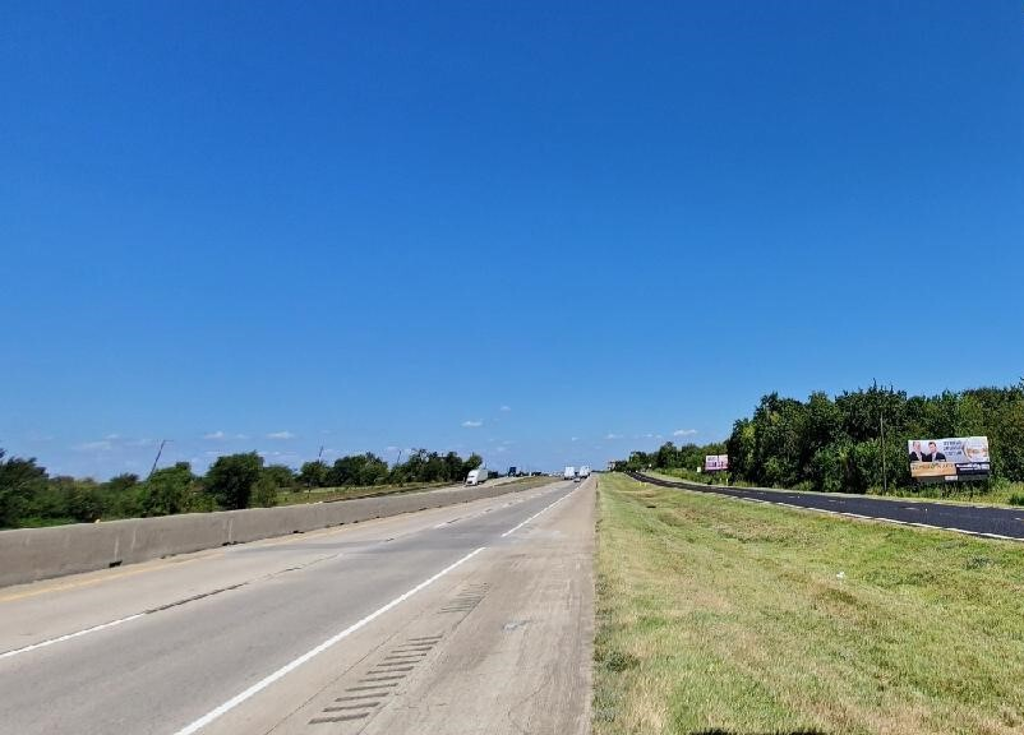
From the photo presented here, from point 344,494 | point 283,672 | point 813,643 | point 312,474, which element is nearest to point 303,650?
point 283,672

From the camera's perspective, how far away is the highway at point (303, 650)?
645cm

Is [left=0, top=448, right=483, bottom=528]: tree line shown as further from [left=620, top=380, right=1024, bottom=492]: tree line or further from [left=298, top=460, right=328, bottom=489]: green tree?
[left=620, top=380, right=1024, bottom=492]: tree line

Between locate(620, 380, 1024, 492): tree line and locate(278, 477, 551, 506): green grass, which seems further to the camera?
locate(278, 477, 551, 506): green grass

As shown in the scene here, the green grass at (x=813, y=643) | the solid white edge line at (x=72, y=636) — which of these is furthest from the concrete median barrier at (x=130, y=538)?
the green grass at (x=813, y=643)

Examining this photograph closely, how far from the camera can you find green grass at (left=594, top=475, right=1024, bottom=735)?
5973mm

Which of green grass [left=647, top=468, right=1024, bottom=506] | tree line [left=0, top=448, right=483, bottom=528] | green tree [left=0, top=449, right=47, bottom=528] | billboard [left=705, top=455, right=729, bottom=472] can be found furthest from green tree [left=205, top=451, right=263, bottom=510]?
billboard [left=705, top=455, right=729, bottom=472]

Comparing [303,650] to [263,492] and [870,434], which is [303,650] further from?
[263,492]

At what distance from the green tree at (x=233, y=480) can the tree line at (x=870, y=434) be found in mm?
62704

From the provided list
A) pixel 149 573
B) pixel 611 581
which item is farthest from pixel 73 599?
pixel 611 581

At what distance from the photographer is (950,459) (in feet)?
168

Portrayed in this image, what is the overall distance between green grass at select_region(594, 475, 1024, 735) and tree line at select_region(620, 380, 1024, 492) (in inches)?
1796

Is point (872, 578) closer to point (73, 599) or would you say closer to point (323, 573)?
point (323, 573)

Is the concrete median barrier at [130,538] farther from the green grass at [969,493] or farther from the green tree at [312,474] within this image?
the green tree at [312,474]

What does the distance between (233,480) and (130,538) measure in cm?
7423
